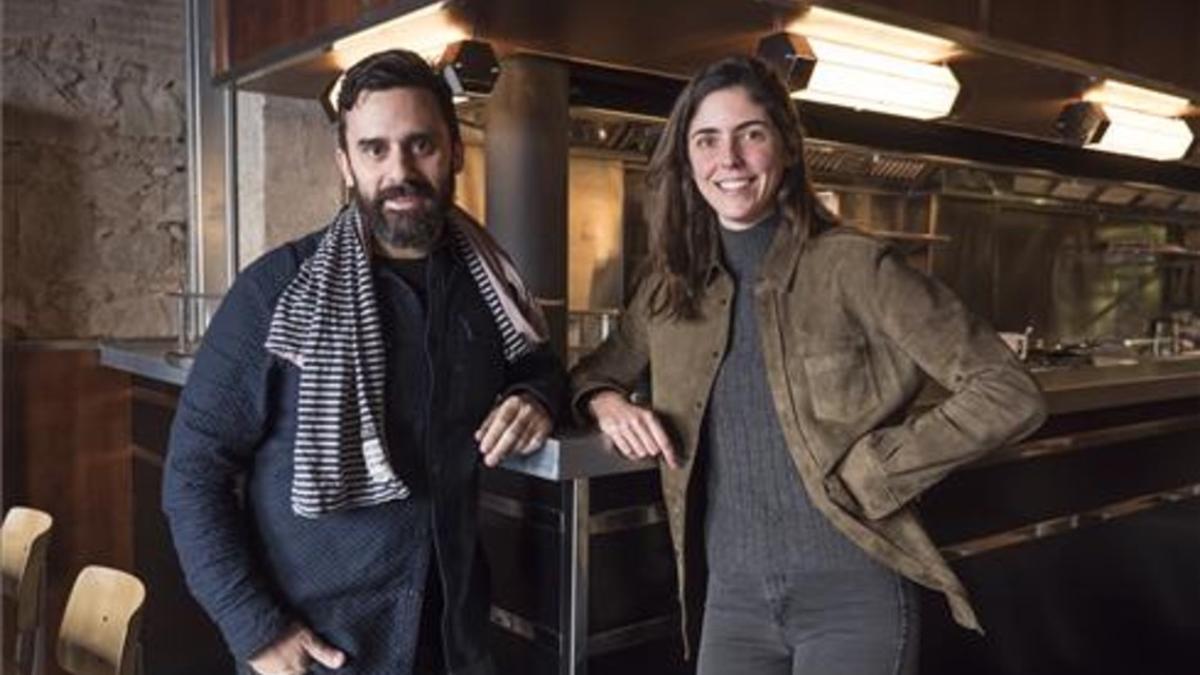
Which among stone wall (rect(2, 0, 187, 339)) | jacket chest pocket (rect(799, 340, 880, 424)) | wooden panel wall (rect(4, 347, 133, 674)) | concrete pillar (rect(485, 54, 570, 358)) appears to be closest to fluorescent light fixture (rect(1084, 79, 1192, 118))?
concrete pillar (rect(485, 54, 570, 358))

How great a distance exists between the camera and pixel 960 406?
1.52 metres

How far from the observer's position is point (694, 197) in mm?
1712

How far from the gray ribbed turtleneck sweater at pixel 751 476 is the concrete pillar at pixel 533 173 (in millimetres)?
2047

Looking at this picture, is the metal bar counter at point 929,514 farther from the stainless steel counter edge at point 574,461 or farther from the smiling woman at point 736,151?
the smiling woman at point 736,151

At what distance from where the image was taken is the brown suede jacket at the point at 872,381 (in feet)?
4.97

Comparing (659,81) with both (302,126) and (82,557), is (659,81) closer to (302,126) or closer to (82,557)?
(302,126)

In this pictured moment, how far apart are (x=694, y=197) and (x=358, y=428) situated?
0.67 meters

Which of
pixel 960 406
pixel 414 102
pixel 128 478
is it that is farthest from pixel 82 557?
pixel 960 406

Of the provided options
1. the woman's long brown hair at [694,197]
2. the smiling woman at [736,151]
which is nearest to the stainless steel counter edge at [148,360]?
the woman's long brown hair at [694,197]

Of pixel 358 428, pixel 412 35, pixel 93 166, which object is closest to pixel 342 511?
pixel 358 428

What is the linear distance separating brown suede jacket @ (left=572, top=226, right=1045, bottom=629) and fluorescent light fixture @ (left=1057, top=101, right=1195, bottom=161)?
3.35 meters

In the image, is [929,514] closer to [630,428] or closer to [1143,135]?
[630,428]

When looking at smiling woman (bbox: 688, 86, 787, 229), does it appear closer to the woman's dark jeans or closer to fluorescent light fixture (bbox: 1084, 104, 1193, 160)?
the woman's dark jeans

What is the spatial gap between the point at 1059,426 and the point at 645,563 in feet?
5.25
